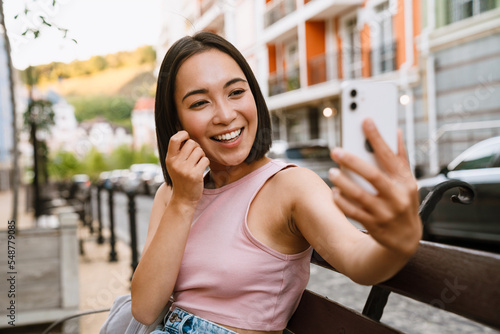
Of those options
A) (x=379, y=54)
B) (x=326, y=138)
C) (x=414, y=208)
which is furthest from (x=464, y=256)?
(x=326, y=138)

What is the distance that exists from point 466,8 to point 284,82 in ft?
25.8

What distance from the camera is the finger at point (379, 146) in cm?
63

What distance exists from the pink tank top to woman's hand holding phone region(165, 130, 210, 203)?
0.51 ft

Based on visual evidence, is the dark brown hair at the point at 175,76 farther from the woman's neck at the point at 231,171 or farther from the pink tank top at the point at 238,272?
the pink tank top at the point at 238,272

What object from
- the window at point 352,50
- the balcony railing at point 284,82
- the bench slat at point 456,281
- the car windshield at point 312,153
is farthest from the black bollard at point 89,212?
the balcony railing at point 284,82

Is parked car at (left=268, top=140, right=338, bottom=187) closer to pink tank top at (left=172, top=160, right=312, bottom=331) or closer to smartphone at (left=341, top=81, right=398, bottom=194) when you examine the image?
pink tank top at (left=172, top=160, right=312, bottom=331)

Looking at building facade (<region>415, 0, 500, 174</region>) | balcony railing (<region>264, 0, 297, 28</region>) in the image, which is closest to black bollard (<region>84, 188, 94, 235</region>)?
building facade (<region>415, 0, 500, 174</region>)

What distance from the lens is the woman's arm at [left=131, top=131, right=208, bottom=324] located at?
4.07ft

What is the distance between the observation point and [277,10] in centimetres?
1805

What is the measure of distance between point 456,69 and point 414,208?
11.5 meters

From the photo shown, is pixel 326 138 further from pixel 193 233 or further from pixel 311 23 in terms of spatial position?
pixel 193 233

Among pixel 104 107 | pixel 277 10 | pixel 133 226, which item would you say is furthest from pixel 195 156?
pixel 277 10

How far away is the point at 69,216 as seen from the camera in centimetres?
376

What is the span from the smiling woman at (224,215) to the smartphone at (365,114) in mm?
385
